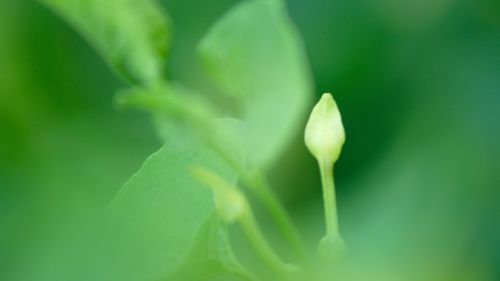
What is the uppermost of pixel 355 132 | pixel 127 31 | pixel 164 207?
pixel 355 132

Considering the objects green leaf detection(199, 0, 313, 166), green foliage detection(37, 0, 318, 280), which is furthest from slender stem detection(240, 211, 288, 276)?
green leaf detection(199, 0, 313, 166)

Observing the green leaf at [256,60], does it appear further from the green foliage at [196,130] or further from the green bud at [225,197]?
the green bud at [225,197]

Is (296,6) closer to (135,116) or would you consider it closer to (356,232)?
(135,116)

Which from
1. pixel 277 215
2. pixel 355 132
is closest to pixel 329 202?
pixel 277 215

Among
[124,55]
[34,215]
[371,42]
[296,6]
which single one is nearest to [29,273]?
[34,215]

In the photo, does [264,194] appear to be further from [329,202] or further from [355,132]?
[355,132]

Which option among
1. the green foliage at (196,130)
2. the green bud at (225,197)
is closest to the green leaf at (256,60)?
the green foliage at (196,130)
